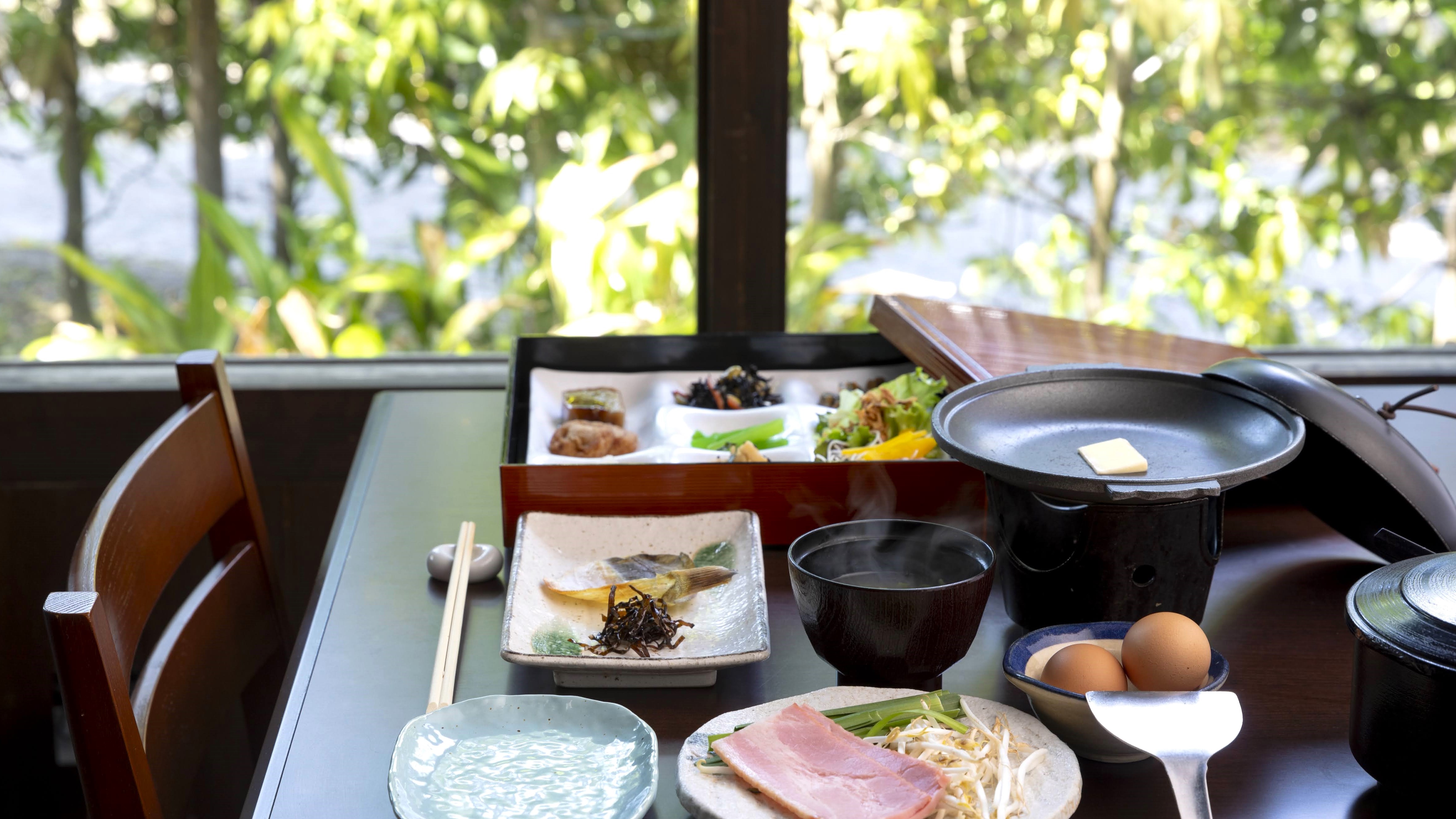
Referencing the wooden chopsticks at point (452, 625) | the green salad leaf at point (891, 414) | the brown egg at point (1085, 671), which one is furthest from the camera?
the green salad leaf at point (891, 414)

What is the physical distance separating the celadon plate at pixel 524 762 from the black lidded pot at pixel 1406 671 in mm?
507

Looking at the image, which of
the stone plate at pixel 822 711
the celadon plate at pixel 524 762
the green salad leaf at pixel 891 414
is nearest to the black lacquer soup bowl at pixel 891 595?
the stone plate at pixel 822 711

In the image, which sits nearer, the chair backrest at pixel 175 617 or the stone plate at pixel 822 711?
the stone plate at pixel 822 711

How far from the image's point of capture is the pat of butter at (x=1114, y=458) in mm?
1003

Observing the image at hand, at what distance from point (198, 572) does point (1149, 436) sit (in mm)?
1809

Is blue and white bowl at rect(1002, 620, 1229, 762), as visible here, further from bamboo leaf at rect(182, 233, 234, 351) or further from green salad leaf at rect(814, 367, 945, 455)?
bamboo leaf at rect(182, 233, 234, 351)

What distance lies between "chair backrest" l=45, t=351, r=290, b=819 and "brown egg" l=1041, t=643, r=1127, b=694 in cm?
74

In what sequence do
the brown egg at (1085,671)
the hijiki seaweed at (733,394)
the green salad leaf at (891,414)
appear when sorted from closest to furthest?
1. the brown egg at (1085,671)
2. the green salad leaf at (891,414)
3. the hijiki seaweed at (733,394)

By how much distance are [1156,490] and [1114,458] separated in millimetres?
128

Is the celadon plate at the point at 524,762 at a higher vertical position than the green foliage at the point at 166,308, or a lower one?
lower

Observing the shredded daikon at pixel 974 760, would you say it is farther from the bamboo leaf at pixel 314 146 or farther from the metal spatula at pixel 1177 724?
the bamboo leaf at pixel 314 146

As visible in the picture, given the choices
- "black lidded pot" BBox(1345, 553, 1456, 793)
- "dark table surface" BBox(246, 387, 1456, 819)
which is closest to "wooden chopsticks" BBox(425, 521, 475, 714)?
"dark table surface" BBox(246, 387, 1456, 819)

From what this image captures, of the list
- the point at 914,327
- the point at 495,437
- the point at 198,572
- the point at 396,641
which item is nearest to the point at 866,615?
the point at 396,641

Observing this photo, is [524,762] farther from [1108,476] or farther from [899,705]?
[1108,476]
